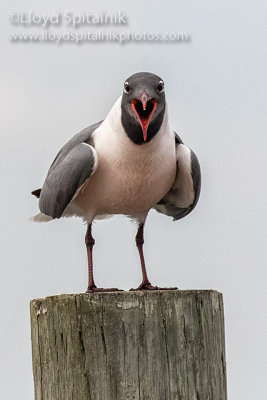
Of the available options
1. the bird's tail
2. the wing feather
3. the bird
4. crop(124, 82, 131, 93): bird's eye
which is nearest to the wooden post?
the bird

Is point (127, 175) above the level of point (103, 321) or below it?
above

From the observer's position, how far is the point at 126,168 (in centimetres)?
805

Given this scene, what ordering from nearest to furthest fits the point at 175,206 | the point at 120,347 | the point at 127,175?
the point at 120,347, the point at 127,175, the point at 175,206

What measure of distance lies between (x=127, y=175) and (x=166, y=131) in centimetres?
59

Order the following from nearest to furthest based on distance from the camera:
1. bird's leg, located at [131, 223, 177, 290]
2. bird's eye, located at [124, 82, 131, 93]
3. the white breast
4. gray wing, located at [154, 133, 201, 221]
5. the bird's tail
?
1. bird's eye, located at [124, 82, 131, 93]
2. the white breast
3. gray wing, located at [154, 133, 201, 221]
4. bird's leg, located at [131, 223, 177, 290]
5. the bird's tail

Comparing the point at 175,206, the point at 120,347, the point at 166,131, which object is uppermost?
the point at 166,131

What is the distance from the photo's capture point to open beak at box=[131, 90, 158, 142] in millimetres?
7648

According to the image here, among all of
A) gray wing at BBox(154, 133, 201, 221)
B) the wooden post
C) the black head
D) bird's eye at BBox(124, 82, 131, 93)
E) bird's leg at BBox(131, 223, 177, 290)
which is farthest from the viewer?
bird's leg at BBox(131, 223, 177, 290)

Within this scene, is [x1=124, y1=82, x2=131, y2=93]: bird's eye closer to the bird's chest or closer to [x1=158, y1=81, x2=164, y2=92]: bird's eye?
[x1=158, y1=81, x2=164, y2=92]: bird's eye

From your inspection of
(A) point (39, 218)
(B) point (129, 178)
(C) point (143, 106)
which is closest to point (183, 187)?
(B) point (129, 178)

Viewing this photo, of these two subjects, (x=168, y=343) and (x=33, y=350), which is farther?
(x=33, y=350)

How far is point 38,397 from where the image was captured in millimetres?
5762

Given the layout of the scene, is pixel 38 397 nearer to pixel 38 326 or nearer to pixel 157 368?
pixel 38 326

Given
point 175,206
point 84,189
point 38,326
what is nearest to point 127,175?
point 84,189
